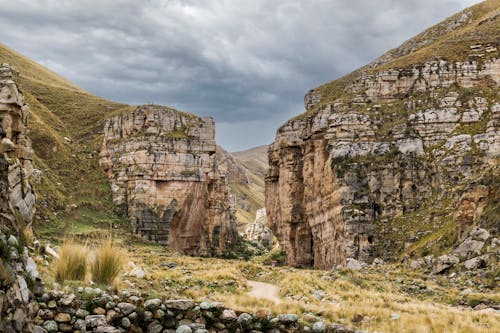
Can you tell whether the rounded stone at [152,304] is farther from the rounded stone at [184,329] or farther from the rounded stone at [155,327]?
the rounded stone at [184,329]

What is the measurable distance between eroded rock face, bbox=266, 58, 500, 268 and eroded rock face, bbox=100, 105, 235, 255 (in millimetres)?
16531

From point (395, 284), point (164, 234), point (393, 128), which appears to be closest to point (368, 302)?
point (395, 284)

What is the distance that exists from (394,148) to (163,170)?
2805cm

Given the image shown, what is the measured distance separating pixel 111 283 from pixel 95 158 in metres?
55.0

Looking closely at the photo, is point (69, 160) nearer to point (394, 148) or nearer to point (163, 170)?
point (163, 170)

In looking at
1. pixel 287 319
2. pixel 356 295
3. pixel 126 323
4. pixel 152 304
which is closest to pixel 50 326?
pixel 126 323

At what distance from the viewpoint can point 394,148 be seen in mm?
44250

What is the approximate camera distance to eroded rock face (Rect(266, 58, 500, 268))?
1638 inches

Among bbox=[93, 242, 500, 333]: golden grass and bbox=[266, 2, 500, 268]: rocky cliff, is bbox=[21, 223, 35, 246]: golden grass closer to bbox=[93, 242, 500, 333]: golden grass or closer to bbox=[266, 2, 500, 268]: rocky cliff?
bbox=[93, 242, 500, 333]: golden grass

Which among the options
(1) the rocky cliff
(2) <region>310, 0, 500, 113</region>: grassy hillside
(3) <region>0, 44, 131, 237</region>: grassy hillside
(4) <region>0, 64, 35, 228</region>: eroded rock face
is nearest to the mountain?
(3) <region>0, 44, 131, 237</region>: grassy hillside

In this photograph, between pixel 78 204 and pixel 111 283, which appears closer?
pixel 111 283

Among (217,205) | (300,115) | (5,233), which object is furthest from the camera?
(217,205)

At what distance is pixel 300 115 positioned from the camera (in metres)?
59.1

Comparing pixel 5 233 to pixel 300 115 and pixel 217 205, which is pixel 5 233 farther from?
pixel 217 205
